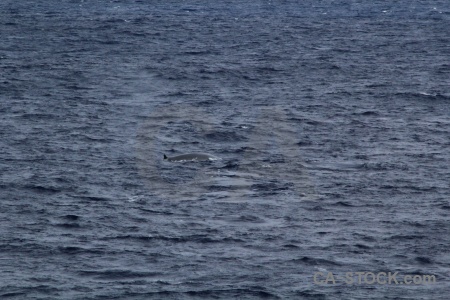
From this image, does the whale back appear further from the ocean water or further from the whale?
the ocean water

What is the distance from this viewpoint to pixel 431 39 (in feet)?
431

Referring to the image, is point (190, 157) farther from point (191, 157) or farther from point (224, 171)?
point (224, 171)

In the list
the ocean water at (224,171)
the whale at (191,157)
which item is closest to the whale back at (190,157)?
the whale at (191,157)

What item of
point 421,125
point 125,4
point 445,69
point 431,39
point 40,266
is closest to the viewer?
point 40,266

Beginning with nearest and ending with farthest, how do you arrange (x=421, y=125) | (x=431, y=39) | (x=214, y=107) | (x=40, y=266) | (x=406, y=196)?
(x=40, y=266), (x=406, y=196), (x=421, y=125), (x=214, y=107), (x=431, y=39)

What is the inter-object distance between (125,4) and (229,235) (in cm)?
13656

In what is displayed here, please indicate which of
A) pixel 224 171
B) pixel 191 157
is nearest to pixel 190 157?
pixel 191 157

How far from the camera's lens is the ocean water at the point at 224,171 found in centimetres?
4703

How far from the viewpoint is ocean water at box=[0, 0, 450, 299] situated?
47.0 metres

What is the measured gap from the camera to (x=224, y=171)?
63.4 m

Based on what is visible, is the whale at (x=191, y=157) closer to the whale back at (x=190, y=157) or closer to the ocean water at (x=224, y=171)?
the whale back at (x=190, y=157)

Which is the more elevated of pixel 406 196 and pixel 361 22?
pixel 406 196

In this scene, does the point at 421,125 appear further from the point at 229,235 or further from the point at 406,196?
the point at 229,235

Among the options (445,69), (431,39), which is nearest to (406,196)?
(445,69)
